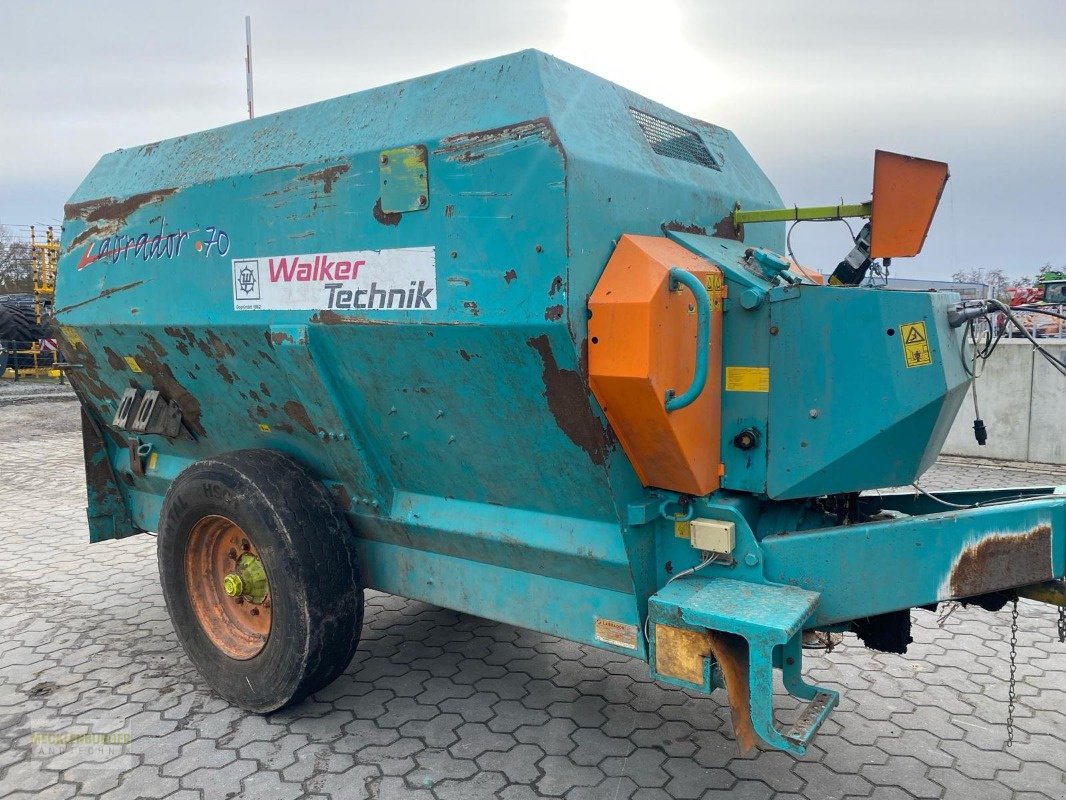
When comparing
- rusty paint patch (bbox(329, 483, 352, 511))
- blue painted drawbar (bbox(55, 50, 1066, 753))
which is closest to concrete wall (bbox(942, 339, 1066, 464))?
blue painted drawbar (bbox(55, 50, 1066, 753))

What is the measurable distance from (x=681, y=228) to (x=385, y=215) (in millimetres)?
1022

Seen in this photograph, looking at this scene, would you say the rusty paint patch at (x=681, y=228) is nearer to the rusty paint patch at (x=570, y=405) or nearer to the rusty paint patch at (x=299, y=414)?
the rusty paint patch at (x=570, y=405)

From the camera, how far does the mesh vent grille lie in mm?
2875

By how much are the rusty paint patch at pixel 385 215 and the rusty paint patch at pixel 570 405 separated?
2.23 ft

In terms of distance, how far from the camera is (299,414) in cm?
327

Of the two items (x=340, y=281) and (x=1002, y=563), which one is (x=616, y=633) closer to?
(x=1002, y=563)

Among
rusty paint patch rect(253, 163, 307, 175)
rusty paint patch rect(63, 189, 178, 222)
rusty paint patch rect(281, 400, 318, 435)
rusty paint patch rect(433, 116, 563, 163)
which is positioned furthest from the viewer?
rusty paint patch rect(63, 189, 178, 222)

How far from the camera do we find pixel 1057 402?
7773 millimetres

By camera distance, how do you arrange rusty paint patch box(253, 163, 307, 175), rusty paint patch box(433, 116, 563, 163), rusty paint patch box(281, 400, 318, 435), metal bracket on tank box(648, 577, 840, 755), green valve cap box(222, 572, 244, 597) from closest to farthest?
metal bracket on tank box(648, 577, 840, 755), rusty paint patch box(433, 116, 563, 163), rusty paint patch box(253, 163, 307, 175), rusty paint patch box(281, 400, 318, 435), green valve cap box(222, 572, 244, 597)

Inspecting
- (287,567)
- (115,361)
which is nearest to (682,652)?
(287,567)

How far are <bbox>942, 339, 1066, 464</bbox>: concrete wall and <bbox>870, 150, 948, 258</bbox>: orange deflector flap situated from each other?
237 inches

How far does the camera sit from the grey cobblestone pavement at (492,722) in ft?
9.38

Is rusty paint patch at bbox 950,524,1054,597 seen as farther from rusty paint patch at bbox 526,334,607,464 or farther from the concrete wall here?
the concrete wall

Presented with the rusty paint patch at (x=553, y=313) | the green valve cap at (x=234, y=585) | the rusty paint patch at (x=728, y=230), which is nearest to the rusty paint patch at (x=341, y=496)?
the green valve cap at (x=234, y=585)
